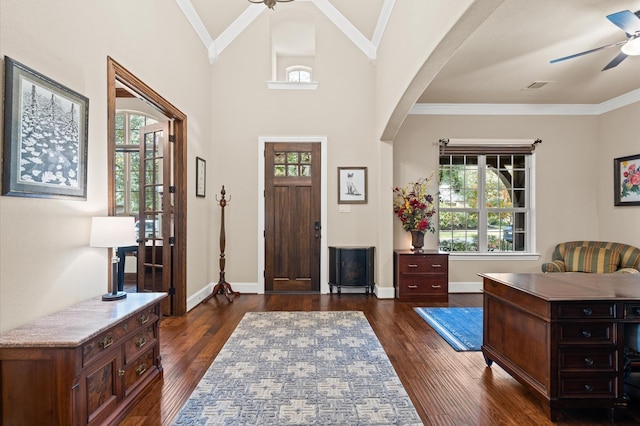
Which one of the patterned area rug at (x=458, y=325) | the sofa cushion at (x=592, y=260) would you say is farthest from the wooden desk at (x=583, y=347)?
the sofa cushion at (x=592, y=260)

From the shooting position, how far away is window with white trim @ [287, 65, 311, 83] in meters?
6.99

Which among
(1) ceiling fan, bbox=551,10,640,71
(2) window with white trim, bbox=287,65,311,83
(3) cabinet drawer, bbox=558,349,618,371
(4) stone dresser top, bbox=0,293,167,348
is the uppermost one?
(2) window with white trim, bbox=287,65,311,83

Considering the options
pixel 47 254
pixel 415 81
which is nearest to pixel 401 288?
pixel 415 81

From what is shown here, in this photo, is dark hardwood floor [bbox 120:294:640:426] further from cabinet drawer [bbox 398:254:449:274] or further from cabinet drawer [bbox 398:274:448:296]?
cabinet drawer [bbox 398:254:449:274]

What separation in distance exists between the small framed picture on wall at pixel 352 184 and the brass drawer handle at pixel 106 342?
3.87m

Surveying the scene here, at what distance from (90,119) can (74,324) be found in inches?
56.1

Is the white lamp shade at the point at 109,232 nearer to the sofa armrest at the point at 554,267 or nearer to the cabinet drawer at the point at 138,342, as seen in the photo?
the cabinet drawer at the point at 138,342

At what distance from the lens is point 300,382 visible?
2527 mm

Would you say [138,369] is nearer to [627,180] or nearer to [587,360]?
[587,360]

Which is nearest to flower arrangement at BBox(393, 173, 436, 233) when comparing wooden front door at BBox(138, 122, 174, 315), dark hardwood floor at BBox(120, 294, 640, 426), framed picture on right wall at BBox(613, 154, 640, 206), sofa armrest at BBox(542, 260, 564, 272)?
dark hardwood floor at BBox(120, 294, 640, 426)

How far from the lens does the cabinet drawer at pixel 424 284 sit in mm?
4941

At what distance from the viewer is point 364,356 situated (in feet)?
9.84

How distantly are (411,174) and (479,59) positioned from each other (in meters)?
2.00

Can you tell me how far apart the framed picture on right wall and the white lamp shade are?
632cm
